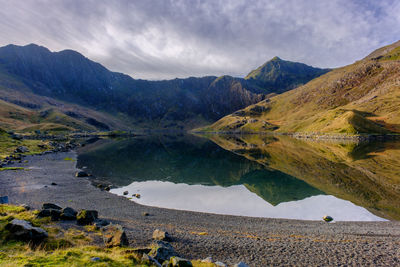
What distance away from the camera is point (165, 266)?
39.4 feet

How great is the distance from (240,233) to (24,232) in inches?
757

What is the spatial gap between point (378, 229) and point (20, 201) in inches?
1872

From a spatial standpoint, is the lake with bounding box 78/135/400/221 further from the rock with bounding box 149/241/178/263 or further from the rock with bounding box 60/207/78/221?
the rock with bounding box 149/241/178/263

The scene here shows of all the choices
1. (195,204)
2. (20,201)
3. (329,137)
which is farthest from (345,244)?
(329,137)

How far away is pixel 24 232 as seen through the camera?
1348 cm

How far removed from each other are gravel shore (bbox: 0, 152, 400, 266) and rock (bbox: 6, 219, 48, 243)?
259 inches

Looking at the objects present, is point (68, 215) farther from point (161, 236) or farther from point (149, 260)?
point (149, 260)

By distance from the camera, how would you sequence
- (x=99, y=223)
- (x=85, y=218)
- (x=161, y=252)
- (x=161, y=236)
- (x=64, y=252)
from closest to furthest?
1. (x=64, y=252)
2. (x=161, y=252)
3. (x=161, y=236)
4. (x=85, y=218)
5. (x=99, y=223)

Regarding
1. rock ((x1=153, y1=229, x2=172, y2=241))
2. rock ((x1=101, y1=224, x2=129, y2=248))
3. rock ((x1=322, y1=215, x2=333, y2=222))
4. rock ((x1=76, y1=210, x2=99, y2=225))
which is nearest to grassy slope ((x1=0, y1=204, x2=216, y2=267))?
rock ((x1=101, y1=224, x2=129, y2=248))

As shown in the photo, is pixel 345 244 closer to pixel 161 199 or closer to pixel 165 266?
pixel 165 266

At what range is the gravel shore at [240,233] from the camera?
55.1 feet

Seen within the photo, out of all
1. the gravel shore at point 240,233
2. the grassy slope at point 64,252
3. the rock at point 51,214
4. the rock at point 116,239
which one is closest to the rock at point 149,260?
the grassy slope at point 64,252

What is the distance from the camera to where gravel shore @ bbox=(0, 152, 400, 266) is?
16.8m

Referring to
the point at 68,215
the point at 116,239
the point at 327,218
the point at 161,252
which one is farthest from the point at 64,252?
the point at 327,218
